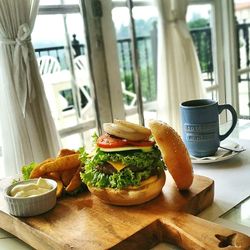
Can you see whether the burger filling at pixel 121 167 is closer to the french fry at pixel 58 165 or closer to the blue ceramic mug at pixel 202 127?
the french fry at pixel 58 165

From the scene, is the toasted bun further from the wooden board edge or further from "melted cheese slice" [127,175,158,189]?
the wooden board edge

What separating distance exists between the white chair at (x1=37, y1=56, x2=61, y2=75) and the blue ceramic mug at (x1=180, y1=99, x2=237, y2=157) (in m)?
1.45

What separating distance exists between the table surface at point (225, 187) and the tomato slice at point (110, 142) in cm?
23

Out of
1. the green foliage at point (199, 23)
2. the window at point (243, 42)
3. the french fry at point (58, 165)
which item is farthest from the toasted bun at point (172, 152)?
the window at point (243, 42)

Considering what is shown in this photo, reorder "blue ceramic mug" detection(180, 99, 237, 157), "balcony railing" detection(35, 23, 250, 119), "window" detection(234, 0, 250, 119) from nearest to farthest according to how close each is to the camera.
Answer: "blue ceramic mug" detection(180, 99, 237, 157) → "balcony railing" detection(35, 23, 250, 119) → "window" detection(234, 0, 250, 119)

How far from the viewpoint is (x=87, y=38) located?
2324mm

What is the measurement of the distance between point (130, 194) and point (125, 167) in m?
0.06

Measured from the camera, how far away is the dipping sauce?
0.80 m

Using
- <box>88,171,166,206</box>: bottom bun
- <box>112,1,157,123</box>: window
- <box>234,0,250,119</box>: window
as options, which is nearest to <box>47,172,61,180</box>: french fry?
<box>88,171,166,206</box>: bottom bun

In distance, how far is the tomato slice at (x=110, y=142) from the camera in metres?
0.80

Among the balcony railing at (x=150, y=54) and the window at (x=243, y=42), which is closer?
the balcony railing at (x=150, y=54)

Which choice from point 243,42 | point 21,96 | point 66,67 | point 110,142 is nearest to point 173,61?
point 66,67

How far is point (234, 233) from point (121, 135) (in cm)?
31

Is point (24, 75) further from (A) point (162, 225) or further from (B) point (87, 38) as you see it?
(A) point (162, 225)
